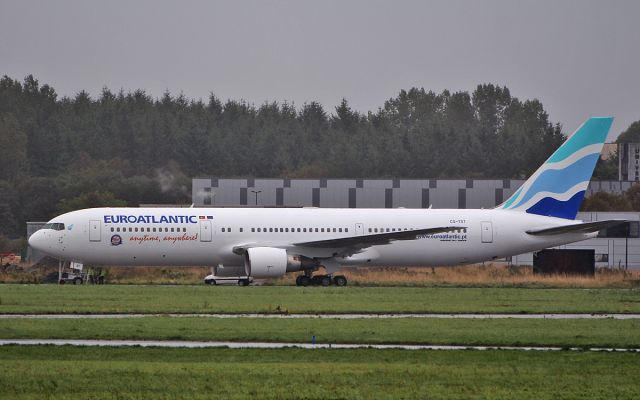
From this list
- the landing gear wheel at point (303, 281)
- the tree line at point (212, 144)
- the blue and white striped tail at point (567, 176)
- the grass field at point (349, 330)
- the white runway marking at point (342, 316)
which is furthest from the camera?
the tree line at point (212, 144)

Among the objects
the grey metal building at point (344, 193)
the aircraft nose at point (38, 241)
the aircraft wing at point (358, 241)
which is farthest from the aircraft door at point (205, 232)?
the grey metal building at point (344, 193)

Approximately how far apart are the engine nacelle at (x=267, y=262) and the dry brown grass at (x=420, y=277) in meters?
3.12

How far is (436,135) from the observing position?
105000 millimetres

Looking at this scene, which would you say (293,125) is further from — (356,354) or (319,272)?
(356,354)

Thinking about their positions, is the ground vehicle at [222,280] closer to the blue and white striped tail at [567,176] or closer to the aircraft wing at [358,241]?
the aircraft wing at [358,241]

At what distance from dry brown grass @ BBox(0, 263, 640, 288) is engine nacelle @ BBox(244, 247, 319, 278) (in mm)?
3125

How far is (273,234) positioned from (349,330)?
23.1 m

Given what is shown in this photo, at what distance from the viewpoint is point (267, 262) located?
159ft

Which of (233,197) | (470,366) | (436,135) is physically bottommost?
(470,366)

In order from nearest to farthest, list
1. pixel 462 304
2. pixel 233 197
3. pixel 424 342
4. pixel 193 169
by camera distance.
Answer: pixel 424 342, pixel 462 304, pixel 233 197, pixel 193 169

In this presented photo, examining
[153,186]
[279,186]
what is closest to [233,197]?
[279,186]

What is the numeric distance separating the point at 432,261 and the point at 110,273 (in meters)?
14.6

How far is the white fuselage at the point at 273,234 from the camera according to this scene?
162 feet

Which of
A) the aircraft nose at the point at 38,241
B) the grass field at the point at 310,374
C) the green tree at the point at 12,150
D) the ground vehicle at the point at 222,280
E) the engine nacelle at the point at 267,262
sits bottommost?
the grass field at the point at 310,374
